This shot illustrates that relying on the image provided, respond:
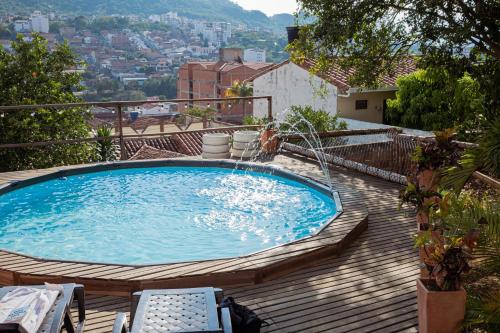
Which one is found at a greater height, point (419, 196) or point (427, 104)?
point (427, 104)

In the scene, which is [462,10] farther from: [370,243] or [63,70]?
[63,70]

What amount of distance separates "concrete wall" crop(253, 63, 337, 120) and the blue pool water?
9.37 meters

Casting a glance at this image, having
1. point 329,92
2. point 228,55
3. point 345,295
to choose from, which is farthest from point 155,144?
point 228,55

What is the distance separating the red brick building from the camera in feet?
168

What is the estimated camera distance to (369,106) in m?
17.5

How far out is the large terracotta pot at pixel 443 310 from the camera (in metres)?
3.16

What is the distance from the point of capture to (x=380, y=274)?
465 centimetres

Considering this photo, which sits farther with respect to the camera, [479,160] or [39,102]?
[39,102]

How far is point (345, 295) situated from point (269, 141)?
19.4 feet

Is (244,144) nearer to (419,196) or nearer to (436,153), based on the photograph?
(436,153)

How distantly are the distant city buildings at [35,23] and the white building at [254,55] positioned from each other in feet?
89.0

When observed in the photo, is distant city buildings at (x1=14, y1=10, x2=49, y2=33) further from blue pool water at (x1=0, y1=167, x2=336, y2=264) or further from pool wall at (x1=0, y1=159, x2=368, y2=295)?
pool wall at (x1=0, y1=159, x2=368, y2=295)

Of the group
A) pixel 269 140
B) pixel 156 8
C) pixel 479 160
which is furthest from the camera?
pixel 156 8

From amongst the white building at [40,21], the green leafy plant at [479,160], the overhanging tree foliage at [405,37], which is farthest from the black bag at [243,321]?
the white building at [40,21]
